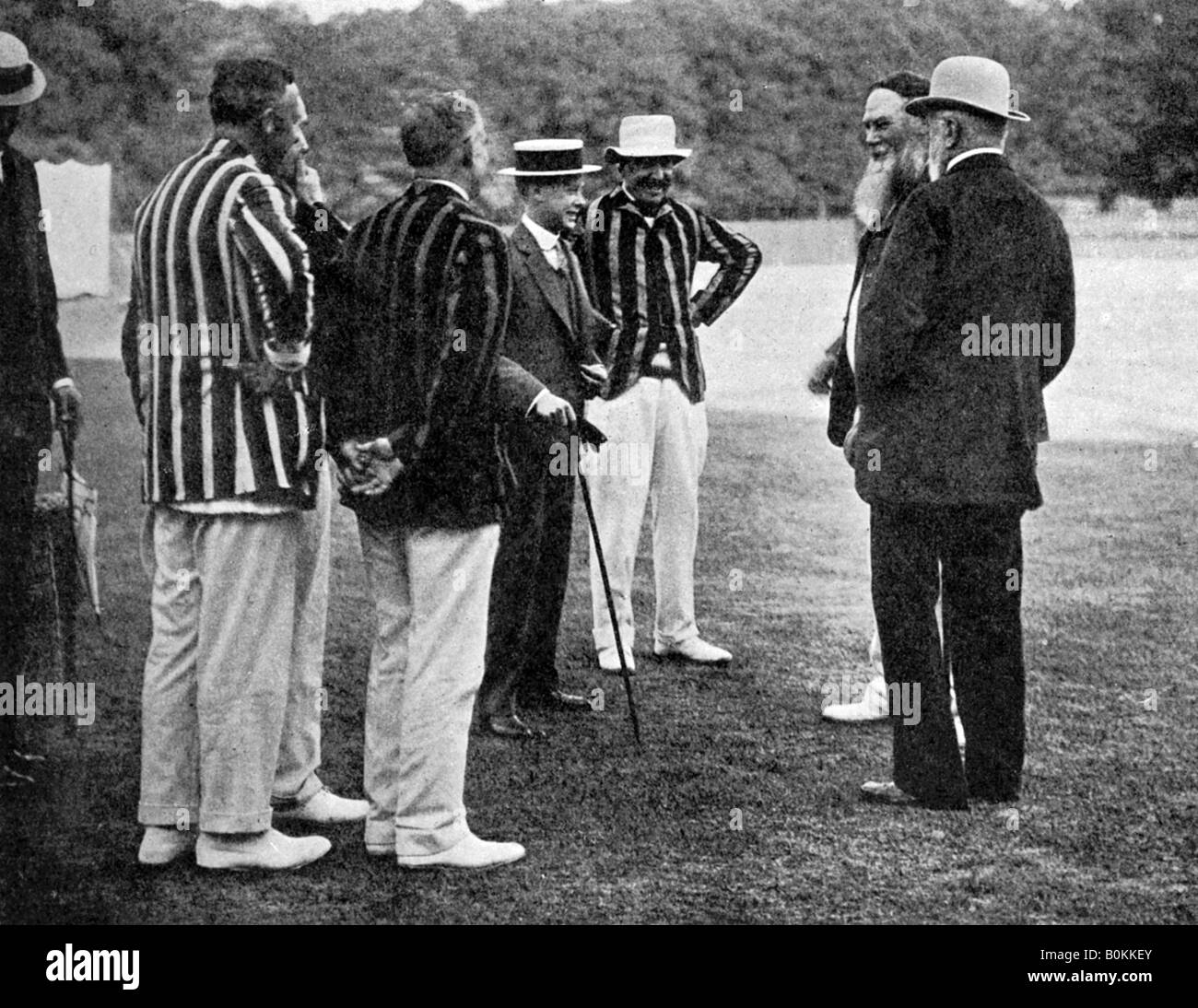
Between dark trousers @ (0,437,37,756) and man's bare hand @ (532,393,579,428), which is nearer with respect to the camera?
man's bare hand @ (532,393,579,428)

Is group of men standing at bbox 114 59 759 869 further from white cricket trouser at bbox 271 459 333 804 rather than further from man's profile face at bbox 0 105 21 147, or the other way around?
man's profile face at bbox 0 105 21 147

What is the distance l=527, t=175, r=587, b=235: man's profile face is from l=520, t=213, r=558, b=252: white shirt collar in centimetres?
2

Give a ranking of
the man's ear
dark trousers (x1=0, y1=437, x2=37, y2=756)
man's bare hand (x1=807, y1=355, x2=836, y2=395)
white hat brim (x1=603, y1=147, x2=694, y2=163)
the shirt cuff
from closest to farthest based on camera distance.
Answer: the shirt cuff
the man's ear
dark trousers (x1=0, y1=437, x2=37, y2=756)
man's bare hand (x1=807, y1=355, x2=836, y2=395)
white hat brim (x1=603, y1=147, x2=694, y2=163)

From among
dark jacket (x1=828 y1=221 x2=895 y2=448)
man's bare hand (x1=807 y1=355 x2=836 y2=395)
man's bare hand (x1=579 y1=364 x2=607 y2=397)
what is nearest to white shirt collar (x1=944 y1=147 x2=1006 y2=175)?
dark jacket (x1=828 y1=221 x2=895 y2=448)

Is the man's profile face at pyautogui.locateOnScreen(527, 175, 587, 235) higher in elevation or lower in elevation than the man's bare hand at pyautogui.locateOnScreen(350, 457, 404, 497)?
higher

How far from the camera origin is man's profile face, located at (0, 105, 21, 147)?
15.1 feet

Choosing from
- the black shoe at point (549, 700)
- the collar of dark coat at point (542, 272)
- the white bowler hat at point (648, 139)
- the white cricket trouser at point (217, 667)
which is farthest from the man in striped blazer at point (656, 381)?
the white cricket trouser at point (217, 667)

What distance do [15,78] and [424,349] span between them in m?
1.42

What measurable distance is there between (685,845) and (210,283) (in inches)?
70.7

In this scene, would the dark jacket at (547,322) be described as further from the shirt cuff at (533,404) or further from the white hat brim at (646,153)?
the shirt cuff at (533,404)

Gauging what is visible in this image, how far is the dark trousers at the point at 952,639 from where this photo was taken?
4.63 metres

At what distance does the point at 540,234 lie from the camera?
5367 mm
